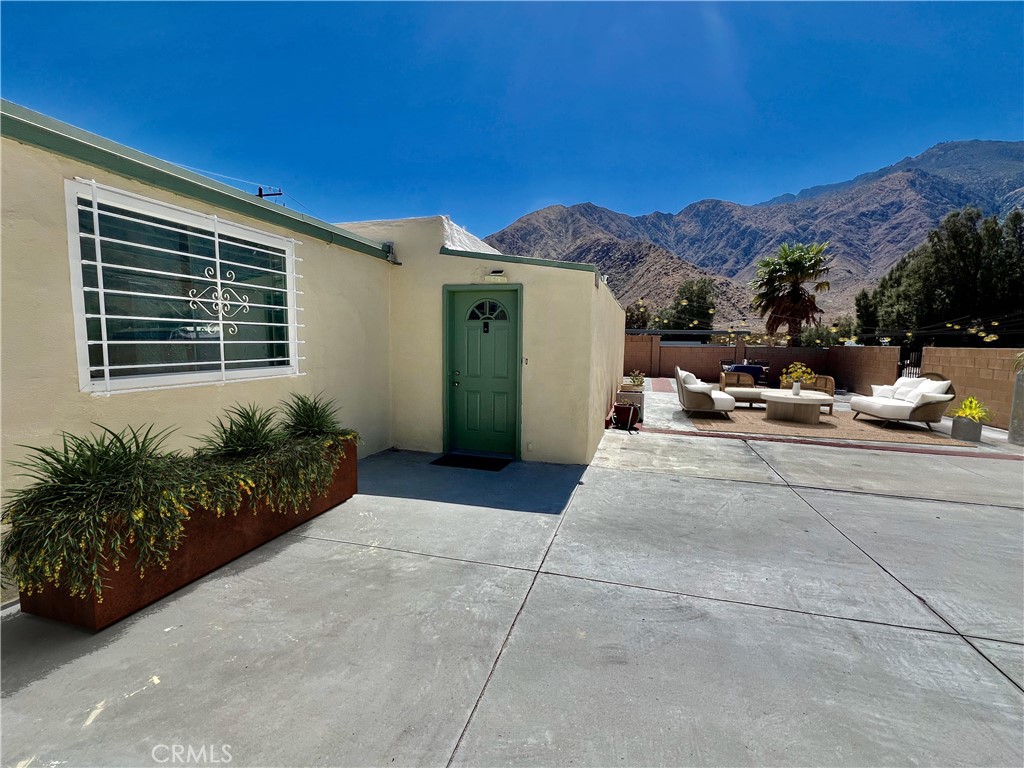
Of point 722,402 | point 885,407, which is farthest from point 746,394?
point 885,407

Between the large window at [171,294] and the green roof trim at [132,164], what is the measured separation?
0.15m

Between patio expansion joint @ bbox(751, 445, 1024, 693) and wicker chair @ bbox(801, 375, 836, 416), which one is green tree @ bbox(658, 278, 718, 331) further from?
patio expansion joint @ bbox(751, 445, 1024, 693)

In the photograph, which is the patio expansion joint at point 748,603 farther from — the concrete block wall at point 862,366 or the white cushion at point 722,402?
the concrete block wall at point 862,366

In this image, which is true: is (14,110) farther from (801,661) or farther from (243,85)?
(243,85)

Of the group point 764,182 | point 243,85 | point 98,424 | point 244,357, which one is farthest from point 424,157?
point 764,182

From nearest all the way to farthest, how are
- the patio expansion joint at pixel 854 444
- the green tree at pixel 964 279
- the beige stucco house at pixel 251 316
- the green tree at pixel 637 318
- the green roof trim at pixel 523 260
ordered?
1. the beige stucco house at pixel 251 316
2. the green roof trim at pixel 523 260
3. the patio expansion joint at pixel 854 444
4. the green tree at pixel 964 279
5. the green tree at pixel 637 318

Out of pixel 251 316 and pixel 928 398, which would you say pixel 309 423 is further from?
pixel 928 398

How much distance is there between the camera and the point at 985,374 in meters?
9.17

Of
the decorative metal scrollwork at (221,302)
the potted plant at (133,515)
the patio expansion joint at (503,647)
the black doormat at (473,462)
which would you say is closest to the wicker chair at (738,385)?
the black doormat at (473,462)

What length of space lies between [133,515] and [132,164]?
2507 mm

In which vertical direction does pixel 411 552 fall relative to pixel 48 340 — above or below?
below

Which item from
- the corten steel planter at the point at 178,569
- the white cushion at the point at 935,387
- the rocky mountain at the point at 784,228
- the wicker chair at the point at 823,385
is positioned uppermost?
the rocky mountain at the point at 784,228

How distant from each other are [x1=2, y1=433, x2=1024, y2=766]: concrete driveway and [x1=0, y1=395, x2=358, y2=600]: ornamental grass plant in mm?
389

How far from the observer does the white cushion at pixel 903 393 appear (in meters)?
8.88
